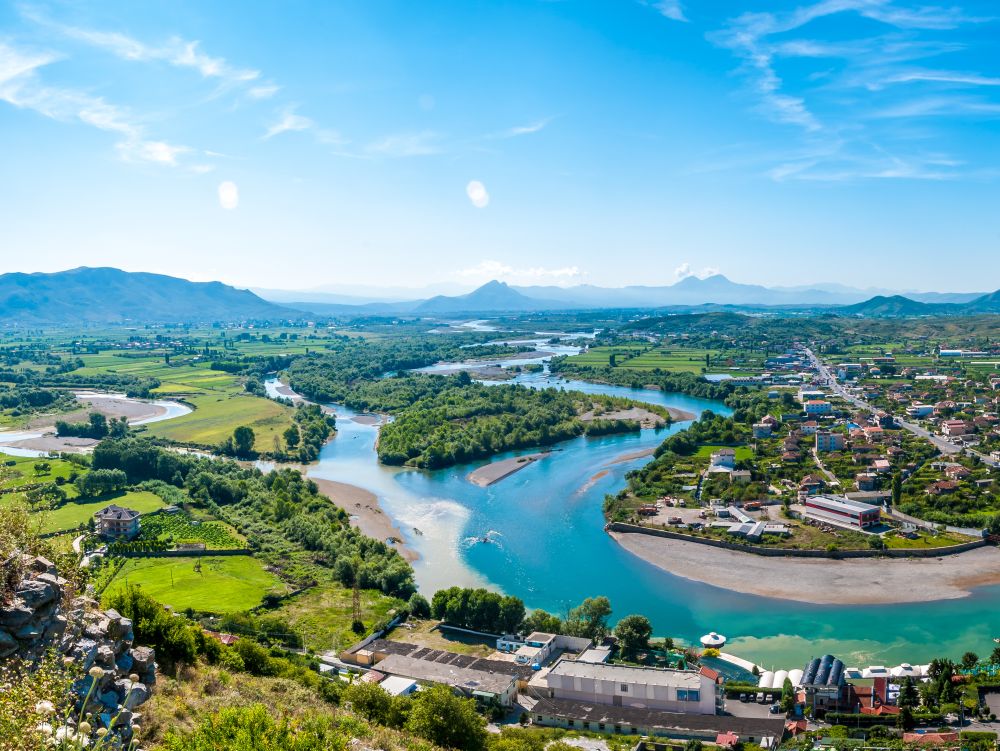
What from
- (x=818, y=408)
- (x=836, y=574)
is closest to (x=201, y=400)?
(x=818, y=408)

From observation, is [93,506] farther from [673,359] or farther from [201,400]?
[673,359]

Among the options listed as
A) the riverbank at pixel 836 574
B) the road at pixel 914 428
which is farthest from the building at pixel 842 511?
the road at pixel 914 428

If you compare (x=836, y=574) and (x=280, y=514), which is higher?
(x=836, y=574)

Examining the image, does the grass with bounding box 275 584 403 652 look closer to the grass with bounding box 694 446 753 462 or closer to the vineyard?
the vineyard

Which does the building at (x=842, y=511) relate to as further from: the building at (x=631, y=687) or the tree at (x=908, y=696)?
the building at (x=631, y=687)

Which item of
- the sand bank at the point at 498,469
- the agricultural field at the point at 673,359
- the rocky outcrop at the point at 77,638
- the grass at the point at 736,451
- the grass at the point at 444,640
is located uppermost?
the rocky outcrop at the point at 77,638

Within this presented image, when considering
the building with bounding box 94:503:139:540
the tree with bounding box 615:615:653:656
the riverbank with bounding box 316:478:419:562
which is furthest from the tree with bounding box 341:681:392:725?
the building with bounding box 94:503:139:540

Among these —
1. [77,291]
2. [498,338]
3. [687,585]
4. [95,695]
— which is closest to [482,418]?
[687,585]
